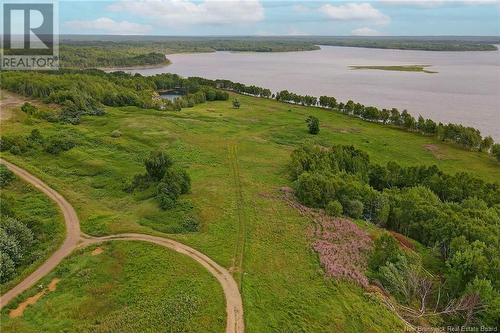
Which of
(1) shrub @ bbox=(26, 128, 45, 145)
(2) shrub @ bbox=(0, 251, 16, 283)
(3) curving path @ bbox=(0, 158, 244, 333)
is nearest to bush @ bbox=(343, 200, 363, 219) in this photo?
(3) curving path @ bbox=(0, 158, 244, 333)

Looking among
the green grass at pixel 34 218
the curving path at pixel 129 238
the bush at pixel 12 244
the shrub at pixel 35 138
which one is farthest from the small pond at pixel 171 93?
the bush at pixel 12 244

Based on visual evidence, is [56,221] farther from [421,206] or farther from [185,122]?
[185,122]

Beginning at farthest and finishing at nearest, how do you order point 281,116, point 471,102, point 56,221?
point 471,102, point 281,116, point 56,221

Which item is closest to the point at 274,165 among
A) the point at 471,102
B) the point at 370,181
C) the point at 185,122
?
the point at 370,181

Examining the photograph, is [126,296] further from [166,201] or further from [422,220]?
[422,220]

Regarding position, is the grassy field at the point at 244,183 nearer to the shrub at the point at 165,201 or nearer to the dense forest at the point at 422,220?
the shrub at the point at 165,201

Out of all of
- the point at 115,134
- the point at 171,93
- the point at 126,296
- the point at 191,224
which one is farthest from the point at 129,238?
the point at 171,93

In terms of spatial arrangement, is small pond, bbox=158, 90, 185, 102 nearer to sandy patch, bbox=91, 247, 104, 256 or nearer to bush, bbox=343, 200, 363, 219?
bush, bbox=343, 200, 363, 219
